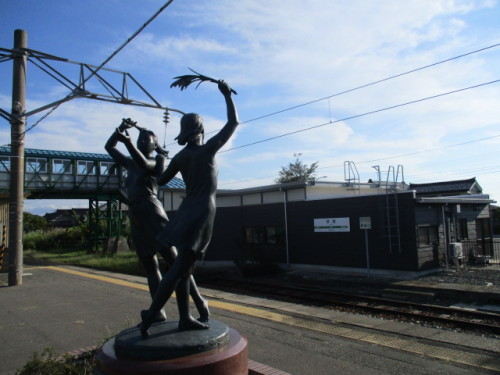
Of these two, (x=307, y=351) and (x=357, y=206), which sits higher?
(x=357, y=206)

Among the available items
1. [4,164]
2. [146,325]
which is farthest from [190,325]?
[4,164]

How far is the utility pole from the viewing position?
12945mm

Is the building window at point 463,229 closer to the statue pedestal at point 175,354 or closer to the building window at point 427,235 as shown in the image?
the building window at point 427,235

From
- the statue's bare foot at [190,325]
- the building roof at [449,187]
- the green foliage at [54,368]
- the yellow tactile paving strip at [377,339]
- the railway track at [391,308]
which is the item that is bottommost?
the railway track at [391,308]

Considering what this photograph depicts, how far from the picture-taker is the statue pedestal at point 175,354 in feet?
12.0

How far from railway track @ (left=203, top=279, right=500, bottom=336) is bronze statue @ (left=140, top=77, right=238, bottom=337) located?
7.22 m

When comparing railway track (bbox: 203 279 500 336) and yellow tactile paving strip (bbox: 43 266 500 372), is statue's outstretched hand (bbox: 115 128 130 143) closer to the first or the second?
yellow tactile paving strip (bbox: 43 266 500 372)

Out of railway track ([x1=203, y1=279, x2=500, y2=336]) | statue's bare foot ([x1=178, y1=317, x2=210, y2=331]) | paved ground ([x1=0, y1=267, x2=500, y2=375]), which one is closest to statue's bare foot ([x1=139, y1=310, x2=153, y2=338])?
statue's bare foot ([x1=178, y1=317, x2=210, y2=331])

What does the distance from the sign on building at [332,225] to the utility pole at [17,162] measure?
483 inches

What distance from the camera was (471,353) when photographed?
655 centimetres

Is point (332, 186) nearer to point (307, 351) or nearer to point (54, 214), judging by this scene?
point (307, 351)

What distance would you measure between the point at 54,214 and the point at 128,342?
77037mm

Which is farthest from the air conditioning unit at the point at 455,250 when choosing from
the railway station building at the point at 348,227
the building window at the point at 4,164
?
the building window at the point at 4,164

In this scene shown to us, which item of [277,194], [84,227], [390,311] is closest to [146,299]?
[390,311]
